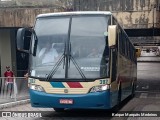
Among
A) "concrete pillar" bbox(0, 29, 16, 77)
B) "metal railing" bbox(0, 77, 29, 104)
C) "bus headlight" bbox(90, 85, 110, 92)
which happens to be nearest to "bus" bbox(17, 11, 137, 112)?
"bus headlight" bbox(90, 85, 110, 92)

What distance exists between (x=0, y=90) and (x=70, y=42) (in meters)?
6.45

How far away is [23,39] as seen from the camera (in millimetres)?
11633

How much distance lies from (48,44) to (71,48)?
688 mm

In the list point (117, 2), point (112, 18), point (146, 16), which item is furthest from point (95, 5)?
point (112, 18)

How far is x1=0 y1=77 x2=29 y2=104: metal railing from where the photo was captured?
1675cm

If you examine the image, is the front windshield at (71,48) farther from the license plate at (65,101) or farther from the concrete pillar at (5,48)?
the concrete pillar at (5,48)

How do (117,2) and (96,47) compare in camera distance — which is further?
(117,2)

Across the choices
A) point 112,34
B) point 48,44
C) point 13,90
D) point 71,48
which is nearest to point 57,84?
point 71,48

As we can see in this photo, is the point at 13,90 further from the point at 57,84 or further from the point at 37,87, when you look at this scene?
the point at 57,84

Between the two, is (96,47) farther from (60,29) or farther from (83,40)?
(60,29)

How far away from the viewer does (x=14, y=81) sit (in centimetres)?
1698

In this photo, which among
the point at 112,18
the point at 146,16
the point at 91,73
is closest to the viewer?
the point at 91,73

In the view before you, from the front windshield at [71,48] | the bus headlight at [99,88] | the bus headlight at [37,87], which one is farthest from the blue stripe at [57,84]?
the bus headlight at [99,88]

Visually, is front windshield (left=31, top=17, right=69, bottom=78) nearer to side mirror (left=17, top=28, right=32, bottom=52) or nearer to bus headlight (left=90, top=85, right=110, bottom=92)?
side mirror (left=17, top=28, right=32, bottom=52)
